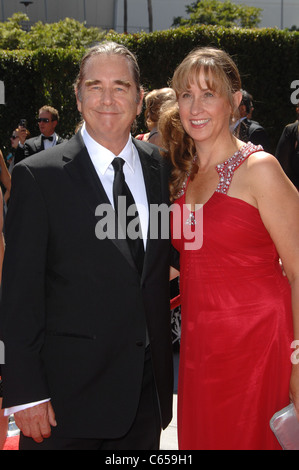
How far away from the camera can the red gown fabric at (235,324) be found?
7.96ft

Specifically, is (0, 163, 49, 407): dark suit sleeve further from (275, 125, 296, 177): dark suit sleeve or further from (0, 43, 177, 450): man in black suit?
(275, 125, 296, 177): dark suit sleeve

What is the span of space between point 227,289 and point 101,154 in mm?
783

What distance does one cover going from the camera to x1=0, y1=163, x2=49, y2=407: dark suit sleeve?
6.72ft

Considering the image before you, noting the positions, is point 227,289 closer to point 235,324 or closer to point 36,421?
point 235,324

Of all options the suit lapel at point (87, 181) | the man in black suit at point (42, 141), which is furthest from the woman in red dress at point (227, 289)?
the man in black suit at point (42, 141)

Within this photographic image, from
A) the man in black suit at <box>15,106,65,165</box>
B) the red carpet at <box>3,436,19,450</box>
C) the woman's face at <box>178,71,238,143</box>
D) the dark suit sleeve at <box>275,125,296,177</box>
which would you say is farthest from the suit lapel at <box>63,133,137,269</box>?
the man in black suit at <box>15,106,65,165</box>

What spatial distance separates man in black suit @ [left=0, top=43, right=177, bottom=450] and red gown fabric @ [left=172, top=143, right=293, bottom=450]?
0.72ft

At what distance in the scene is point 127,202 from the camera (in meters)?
2.23

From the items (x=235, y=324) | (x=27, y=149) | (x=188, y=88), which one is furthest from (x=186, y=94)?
(x=27, y=149)

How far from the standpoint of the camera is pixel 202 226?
8.08 ft

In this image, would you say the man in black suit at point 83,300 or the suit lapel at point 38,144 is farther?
the suit lapel at point 38,144

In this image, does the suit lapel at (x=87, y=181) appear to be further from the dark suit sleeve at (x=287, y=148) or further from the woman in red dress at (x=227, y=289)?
the dark suit sleeve at (x=287, y=148)

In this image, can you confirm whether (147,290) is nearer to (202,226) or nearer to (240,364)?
(202,226)

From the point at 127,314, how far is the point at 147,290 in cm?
12
